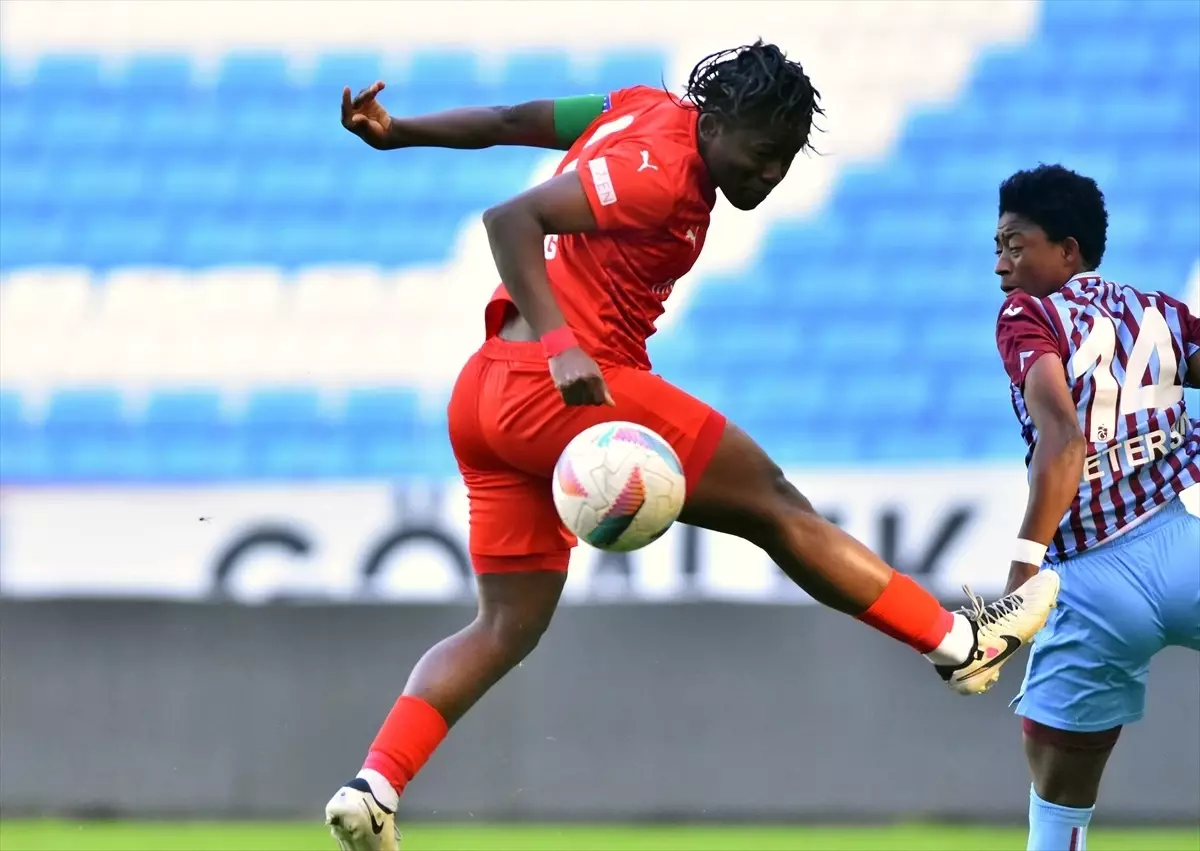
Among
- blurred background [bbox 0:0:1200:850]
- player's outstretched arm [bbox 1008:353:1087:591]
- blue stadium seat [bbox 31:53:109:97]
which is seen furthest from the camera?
blue stadium seat [bbox 31:53:109:97]

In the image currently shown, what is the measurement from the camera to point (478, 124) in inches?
168

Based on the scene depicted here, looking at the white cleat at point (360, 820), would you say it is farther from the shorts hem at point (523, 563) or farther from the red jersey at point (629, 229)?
the red jersey at point (629, 229)

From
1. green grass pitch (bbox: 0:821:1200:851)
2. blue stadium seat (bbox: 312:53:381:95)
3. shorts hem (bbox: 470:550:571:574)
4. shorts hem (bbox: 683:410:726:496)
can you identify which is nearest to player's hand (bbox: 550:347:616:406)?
shorts hem (bbox: 683:410:726:496)

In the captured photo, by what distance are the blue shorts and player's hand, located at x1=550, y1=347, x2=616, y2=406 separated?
135cm

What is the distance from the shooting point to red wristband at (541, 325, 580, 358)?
11.7ft

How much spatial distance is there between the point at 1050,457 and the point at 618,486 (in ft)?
3.39

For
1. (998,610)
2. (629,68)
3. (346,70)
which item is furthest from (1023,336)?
(346,70)

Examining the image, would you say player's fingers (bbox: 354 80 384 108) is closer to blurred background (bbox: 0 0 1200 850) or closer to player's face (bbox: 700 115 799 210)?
player's face (bbox: 700 115 799 210)

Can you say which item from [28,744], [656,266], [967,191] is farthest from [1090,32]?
[28,744]

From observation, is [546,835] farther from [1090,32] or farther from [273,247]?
[1090,32]

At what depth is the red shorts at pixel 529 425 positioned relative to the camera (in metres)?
3.78

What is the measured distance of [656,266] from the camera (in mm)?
3818

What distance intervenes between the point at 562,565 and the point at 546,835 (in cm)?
238

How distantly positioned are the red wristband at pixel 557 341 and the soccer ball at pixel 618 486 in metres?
0.19
